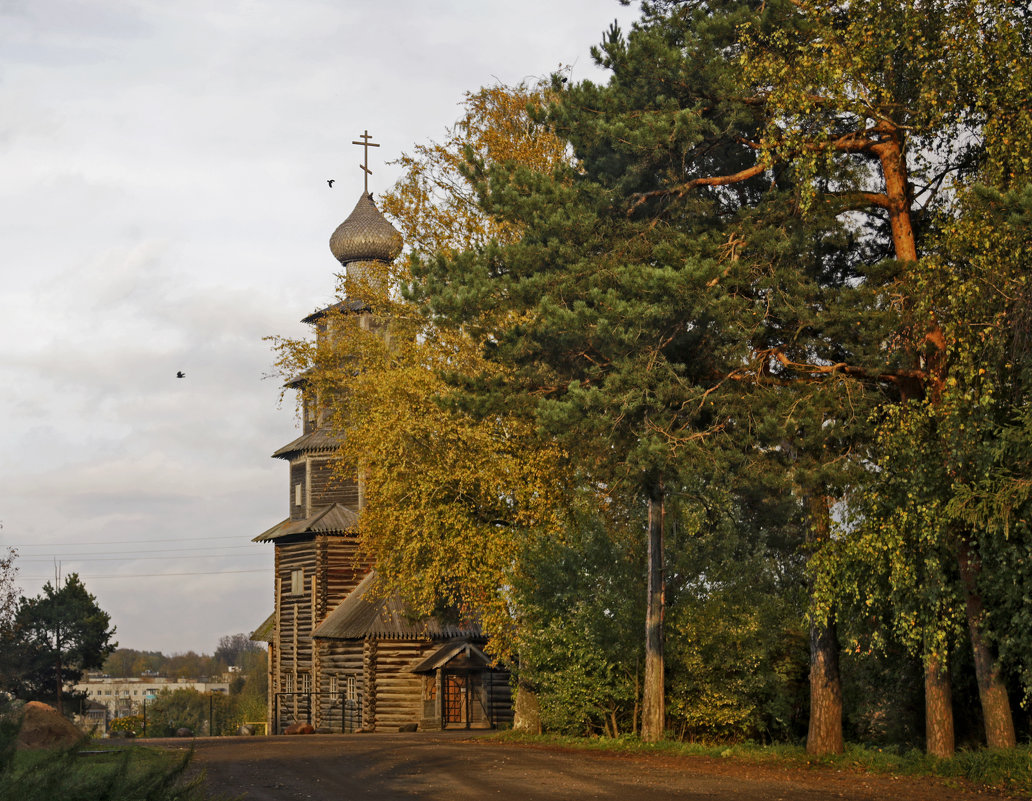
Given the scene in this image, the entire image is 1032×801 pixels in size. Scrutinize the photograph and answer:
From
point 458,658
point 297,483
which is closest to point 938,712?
point 458,658

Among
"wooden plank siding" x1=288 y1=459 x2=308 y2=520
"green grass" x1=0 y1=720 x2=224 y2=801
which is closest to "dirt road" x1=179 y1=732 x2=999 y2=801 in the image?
"green grass" x1=0 y1=720 x2=224 y2=801

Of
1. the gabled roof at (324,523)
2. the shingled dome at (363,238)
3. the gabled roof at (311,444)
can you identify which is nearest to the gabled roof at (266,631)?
the gabled roof at (324,523)

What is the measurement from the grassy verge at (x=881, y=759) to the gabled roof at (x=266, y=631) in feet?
89.6

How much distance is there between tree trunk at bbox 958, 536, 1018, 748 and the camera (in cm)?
1786

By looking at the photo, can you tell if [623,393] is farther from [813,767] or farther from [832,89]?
[813,767]

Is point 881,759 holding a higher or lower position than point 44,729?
lower

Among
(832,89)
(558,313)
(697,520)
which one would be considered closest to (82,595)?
(697,520)

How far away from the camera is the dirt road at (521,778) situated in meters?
16.3

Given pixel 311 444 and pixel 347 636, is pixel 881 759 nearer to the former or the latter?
pixel 347 636

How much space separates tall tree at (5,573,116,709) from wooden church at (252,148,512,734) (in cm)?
1408

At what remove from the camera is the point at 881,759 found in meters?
19.4

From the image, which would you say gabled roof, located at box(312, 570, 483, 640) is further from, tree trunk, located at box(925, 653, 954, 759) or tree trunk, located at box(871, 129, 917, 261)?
tree trunk, located at box(871, 129, 917, 261)

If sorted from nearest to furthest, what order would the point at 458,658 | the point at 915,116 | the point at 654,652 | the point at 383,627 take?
the point at 915,116 → the point at 654,652 → the point at 458,658 → the point at 383,627

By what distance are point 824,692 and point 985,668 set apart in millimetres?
3720
